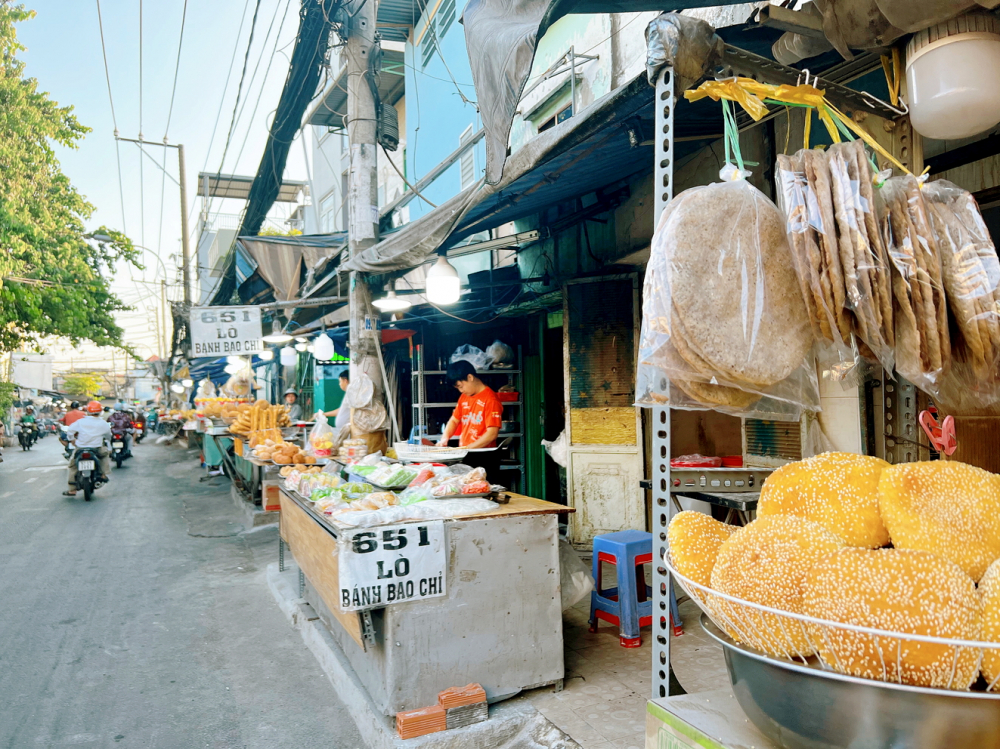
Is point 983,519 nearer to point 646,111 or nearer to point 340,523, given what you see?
point 340,523

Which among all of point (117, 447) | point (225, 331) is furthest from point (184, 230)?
point (225, 331)

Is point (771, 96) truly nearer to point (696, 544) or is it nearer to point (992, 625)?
point (696, 544)

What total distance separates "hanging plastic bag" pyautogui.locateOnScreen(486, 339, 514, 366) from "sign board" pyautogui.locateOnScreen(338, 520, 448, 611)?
19.4 ft

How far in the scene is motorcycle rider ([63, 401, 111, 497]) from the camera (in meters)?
12.8

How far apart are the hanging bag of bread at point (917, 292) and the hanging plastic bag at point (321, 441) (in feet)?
21.3

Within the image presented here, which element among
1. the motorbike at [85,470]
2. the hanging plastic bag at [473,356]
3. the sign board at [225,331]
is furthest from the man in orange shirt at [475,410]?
the motorbike at [85,470]

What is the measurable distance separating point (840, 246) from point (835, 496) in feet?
1.51

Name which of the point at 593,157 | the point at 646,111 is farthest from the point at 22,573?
the point at 646,111

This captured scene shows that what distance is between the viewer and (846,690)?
891 millimetres

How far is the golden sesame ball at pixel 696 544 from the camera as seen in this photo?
1.16 meters

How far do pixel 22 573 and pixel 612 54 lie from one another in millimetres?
8861

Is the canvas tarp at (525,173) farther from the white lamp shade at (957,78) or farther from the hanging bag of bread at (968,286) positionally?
the hanging bag of bread at (968,286)

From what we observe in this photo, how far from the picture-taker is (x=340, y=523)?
11.2 ft

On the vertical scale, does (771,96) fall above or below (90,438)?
above
